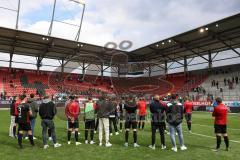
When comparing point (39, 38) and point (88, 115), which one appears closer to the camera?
point (88, 115)

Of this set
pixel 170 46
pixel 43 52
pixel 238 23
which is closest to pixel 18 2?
pixel 43 52

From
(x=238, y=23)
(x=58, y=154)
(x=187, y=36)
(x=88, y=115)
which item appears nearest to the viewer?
(x=58, y=154)

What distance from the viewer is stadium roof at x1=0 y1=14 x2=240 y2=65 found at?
3400 cm

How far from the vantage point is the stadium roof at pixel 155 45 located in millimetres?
34000

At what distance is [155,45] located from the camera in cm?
4144

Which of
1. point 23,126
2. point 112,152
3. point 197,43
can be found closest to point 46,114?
point 23,126

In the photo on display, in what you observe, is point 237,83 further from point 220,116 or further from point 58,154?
point 58,154

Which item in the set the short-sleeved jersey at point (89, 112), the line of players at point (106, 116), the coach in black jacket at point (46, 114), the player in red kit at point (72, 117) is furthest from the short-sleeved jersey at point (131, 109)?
the coach in black jacket at point (46, 114)

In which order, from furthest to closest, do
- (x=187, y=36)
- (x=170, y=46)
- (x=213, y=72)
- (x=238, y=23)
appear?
(x=213, y=72) → (x=170, y=46) → (x=187, y=36) → (x=238, y=23)

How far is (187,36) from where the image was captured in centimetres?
3656

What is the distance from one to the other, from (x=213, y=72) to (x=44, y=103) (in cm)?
4130

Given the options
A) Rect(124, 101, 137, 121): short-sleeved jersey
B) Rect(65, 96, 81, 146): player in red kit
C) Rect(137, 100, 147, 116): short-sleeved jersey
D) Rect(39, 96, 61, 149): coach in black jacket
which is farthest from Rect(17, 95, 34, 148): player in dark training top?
Rect(137, 100, 147, 116): short-sleeved jersey

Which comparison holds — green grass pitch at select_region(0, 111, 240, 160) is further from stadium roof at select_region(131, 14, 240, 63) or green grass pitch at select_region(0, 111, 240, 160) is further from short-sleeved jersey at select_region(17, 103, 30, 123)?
stadium roof at select_region(131, 14, 240, 63)

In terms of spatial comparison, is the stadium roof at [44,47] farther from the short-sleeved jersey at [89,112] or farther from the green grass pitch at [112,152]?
the green grass pitch at [112,152]
